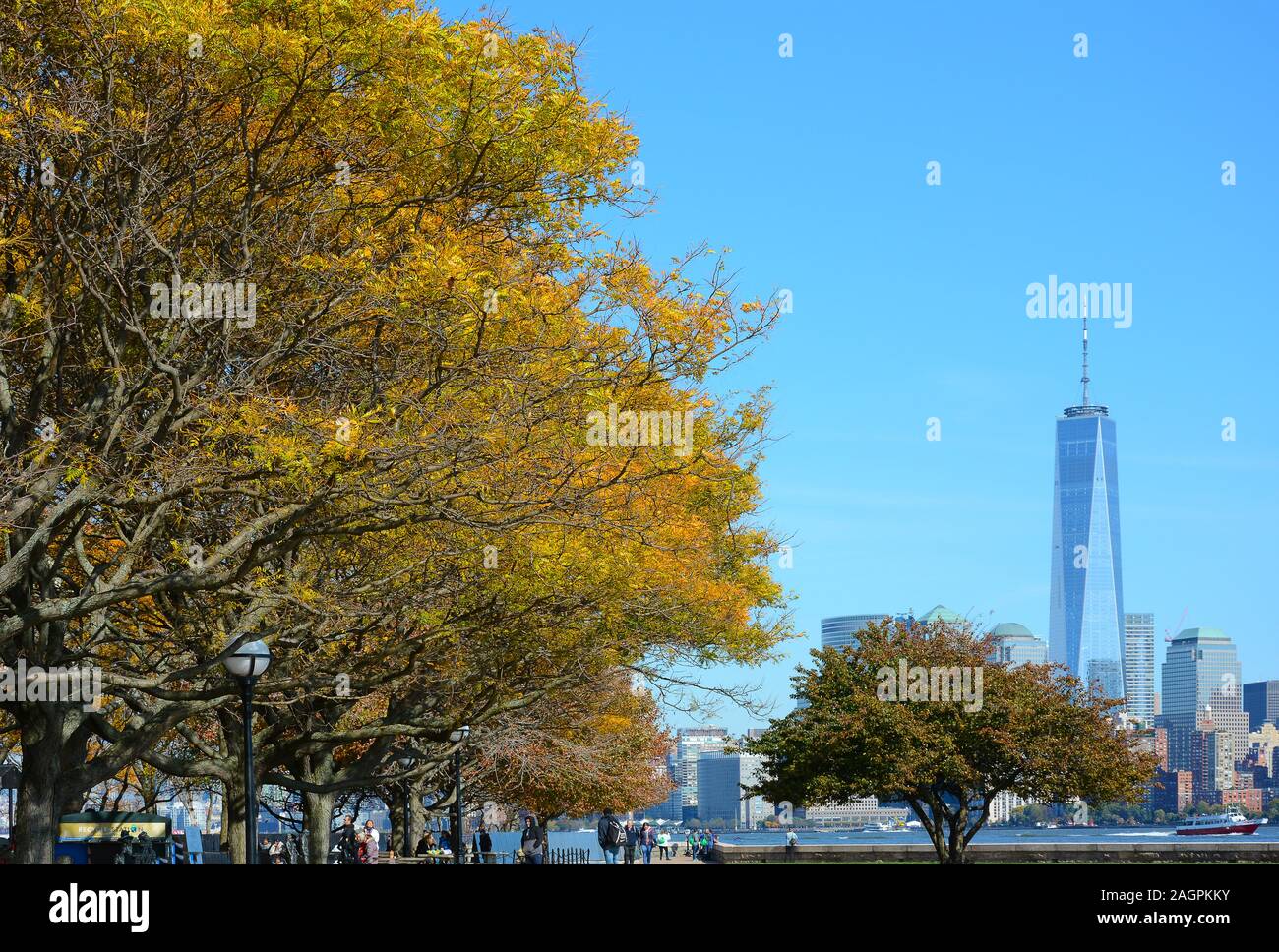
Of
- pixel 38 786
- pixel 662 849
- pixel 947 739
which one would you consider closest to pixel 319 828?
pixel 38 786

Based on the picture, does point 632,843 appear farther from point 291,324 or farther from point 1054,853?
point 291,324

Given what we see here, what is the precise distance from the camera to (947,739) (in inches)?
1702

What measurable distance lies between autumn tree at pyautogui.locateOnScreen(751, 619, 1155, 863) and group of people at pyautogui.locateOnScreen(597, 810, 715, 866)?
19.5 feet

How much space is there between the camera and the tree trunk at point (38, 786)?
61.2 ft

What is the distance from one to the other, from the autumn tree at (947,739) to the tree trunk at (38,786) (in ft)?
92.1

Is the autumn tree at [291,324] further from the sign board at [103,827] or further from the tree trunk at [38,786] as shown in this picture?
the sign board at [103,827]

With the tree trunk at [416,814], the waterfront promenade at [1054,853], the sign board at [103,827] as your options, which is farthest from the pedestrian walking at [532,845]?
the waterfront promenade at [1054,853]

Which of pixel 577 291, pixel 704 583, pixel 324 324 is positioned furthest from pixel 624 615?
pixel 324 324

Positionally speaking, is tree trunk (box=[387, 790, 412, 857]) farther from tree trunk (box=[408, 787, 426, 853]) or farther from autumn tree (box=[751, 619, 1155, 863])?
autumn tree (box=[751, 619, 1155, 863])

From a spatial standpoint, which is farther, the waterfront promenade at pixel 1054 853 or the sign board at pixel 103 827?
the waterfront promenade at pixel 1054 853

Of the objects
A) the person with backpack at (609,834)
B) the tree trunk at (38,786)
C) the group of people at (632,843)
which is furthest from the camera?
the group of people at (632,843)

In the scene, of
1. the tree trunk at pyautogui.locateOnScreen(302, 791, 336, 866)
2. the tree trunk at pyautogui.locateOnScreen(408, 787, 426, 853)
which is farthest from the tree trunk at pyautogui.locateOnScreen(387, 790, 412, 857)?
the tree trunk at pyautogui.locateOnScreen(302, 791, 336, 866)

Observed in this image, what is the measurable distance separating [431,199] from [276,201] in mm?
2143
